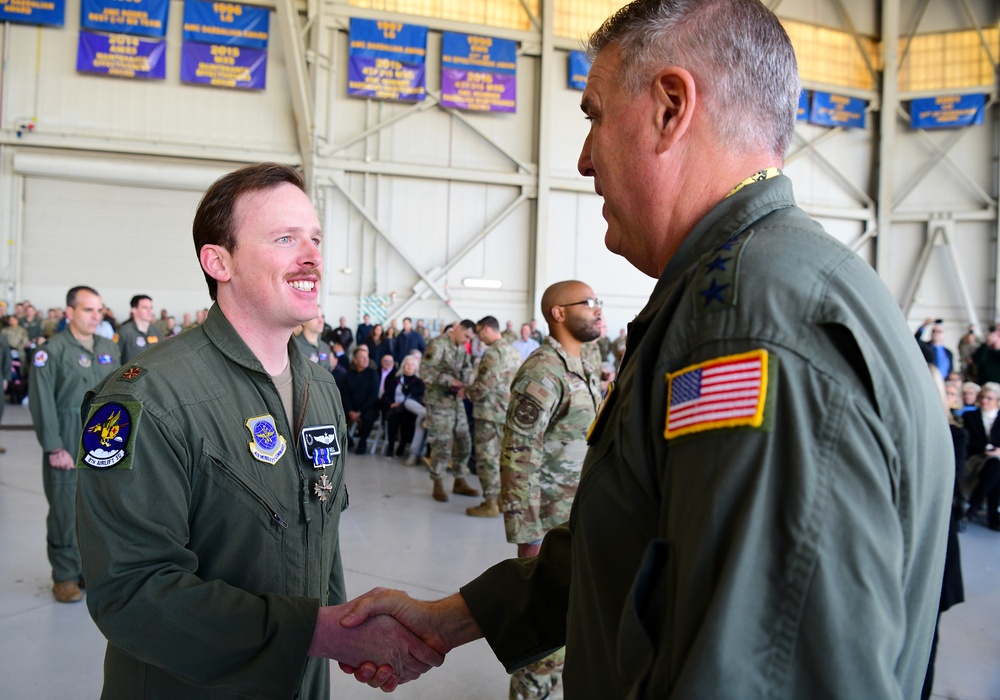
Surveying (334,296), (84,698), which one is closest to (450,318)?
(334,296)

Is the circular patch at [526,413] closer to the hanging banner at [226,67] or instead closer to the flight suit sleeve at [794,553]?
the flight suit sleeve at [794,553]

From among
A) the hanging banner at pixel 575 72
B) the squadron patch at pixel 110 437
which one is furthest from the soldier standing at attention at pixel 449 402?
the hanging banner at pixel 575 72

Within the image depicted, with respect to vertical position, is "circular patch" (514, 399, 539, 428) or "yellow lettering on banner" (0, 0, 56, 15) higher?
"yellow lettering on banner" (0, 0, 56, 15)

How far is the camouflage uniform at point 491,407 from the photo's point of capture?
271 inches

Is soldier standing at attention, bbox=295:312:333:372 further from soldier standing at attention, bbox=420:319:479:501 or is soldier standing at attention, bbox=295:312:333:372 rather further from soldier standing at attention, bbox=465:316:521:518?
soldier standing at attention, bbox=465:316:521:518

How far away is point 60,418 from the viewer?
4.48 m

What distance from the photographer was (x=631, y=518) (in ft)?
2.87

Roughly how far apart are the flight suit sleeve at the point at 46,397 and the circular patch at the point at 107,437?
11.4 feet

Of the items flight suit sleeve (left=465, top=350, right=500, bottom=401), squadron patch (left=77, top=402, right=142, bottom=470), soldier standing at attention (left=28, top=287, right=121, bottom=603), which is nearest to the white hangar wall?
flight suit sleeve (left=465, top=350, right=500, bottom=401)

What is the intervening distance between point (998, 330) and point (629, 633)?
38.5 ft

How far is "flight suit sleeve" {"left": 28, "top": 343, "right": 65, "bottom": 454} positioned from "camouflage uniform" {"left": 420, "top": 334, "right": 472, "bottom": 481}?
381 centimetres

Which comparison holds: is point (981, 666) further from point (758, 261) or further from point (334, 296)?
point (334, 296)

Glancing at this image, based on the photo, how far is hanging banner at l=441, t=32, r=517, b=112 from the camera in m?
14.1

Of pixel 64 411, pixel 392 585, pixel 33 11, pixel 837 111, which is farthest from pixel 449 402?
pixel 837 111
